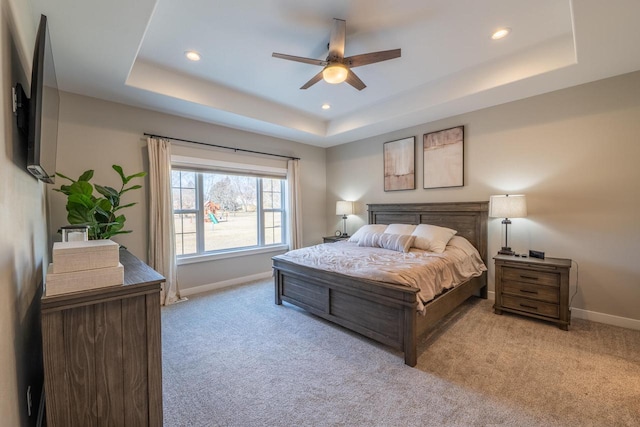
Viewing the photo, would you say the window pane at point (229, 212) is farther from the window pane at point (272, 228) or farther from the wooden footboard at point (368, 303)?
the wooden footboard at point (368, 303)

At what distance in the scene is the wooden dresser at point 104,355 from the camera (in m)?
1.09

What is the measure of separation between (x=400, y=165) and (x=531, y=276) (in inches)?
94.4

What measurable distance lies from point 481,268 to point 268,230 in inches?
137

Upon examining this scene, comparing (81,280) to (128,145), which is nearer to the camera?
(81,280)

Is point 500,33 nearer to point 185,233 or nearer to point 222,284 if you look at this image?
point 185,233

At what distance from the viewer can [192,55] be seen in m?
2.73

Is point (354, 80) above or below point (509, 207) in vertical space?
above

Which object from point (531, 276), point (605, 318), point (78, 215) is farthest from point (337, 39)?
point (605, 318)

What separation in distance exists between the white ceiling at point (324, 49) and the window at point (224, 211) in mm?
1036

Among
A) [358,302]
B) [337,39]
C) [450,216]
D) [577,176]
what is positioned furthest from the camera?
[450,216]

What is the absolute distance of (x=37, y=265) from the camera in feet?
5.74

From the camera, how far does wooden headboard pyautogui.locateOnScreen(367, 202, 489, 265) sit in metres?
3.57

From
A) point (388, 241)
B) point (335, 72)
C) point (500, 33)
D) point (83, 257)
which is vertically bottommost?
point (388, 241)

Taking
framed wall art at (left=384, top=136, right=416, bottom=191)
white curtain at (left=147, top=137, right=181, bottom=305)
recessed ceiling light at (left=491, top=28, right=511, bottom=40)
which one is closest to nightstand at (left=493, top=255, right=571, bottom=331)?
framed wall art at (left=384, top=136, right=416, bottom=191)
